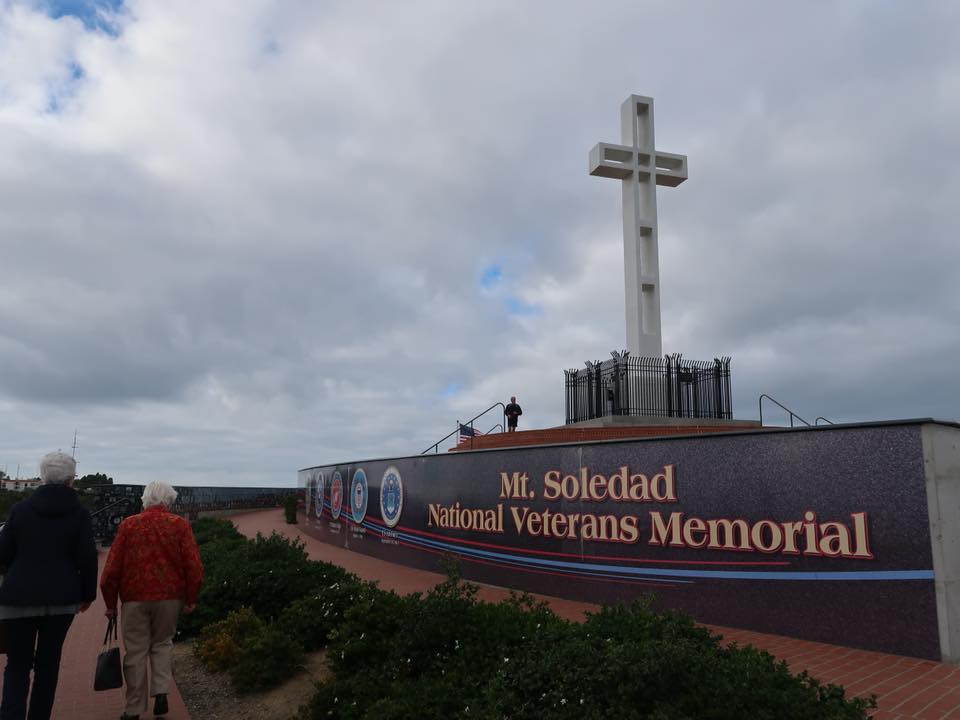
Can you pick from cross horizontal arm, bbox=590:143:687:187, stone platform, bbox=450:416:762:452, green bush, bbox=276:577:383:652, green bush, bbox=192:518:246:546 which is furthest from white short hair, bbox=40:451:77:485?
cross horizontal arm, bbox=590:143:687:187

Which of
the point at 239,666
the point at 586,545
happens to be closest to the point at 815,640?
the point at 586,545

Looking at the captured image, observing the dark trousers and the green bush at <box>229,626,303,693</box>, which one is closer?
the dark trousers

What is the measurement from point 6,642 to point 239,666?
2.01m

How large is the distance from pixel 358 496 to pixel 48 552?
40.6ft

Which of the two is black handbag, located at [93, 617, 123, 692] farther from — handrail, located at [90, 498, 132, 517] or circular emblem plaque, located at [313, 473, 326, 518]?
circular emblem plaque, located at [313, 473, 326, 518]

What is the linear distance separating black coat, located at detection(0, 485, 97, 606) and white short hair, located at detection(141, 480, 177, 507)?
21.6 inches

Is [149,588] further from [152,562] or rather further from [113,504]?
[113,504]

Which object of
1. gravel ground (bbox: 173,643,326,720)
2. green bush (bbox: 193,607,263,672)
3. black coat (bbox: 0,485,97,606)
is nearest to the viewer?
black coat (bbox: 0,485,97,606)

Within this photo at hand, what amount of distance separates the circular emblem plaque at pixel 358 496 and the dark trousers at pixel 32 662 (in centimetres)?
1175

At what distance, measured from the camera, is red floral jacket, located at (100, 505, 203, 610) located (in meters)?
4.95

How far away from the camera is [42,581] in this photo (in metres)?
4.36

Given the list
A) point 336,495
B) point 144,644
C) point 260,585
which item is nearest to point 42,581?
point 144,644

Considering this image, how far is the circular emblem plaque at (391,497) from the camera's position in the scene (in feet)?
47.1

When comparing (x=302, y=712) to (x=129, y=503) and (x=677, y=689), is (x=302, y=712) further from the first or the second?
(x=129, y=503)
